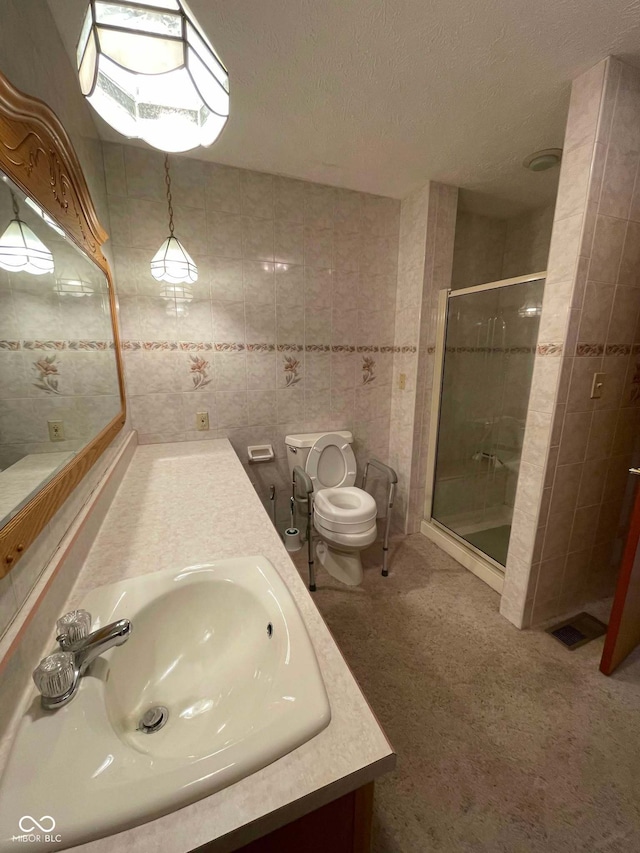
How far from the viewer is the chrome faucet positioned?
0.49 meters

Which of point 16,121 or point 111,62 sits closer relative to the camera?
point 111,62

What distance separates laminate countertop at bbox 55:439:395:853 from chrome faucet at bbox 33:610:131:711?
0.19 meters

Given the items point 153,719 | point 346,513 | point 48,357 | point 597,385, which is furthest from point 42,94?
point 597,385

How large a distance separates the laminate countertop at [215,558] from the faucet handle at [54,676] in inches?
7.9

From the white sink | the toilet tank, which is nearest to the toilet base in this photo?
the toilet tank

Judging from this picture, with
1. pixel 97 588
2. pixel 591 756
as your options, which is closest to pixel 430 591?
pixel 591 756

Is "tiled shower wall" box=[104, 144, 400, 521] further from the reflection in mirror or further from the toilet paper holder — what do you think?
the reflection in mirror

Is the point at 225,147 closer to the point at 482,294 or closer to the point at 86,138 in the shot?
the point at 86,138

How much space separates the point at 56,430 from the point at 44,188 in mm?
580

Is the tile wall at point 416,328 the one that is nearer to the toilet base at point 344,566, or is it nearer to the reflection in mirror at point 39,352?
the toilet base at point 344,566

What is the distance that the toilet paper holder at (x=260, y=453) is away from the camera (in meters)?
2.02

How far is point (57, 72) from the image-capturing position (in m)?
1.01

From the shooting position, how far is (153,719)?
0.61 m

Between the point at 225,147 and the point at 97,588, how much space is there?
1914mm
